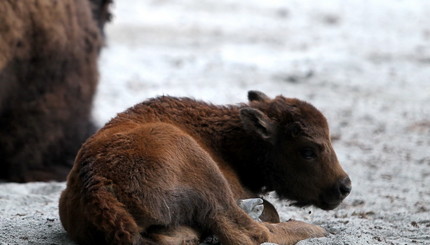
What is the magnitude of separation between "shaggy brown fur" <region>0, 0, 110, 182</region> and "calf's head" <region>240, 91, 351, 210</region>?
12.2 feet

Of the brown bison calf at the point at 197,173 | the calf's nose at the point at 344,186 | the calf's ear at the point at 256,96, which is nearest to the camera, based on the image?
the brown bison calf at the point at 197,173

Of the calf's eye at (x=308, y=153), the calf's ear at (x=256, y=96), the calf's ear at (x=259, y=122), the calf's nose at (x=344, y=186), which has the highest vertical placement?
the calf's ear at (x=256, y=96)

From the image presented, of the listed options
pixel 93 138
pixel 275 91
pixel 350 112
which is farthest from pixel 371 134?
pixel 93 138

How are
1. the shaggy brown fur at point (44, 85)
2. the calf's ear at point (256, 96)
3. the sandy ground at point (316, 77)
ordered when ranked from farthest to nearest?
the shaggy brown fur at point (44, 85), the sandy ground at point (316, 77), the calf's ear at point (256, 96)

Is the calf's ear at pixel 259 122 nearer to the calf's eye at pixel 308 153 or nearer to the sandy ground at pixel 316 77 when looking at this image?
the calf's eye at pixel 308 153

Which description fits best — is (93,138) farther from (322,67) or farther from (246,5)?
(246,5)

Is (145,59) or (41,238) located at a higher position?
(145,59)

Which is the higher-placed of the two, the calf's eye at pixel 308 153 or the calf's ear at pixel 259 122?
the calf's ear at pixel 259 122

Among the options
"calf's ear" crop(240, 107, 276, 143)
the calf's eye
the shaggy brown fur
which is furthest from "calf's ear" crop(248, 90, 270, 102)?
the shaggy brown fur

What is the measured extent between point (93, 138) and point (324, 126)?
1.60m

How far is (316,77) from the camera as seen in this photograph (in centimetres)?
1399

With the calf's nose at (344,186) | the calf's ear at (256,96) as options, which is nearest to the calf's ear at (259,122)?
the calf's ear at (256,96)

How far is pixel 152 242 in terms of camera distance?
502 centimetres

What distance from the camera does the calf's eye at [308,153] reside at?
6.06 m
